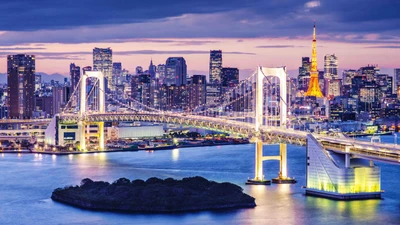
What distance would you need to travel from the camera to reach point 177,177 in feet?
80.6

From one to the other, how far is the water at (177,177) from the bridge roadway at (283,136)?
94 cm

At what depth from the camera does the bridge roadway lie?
63.9ft

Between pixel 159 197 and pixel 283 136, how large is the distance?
161 inches

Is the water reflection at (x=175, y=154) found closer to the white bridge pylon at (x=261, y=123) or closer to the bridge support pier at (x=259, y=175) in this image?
A: the white bridge pylon at (x=261, y=123)

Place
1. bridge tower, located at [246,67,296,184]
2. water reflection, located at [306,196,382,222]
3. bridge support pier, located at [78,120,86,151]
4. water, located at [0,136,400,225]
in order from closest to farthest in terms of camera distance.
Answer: water reflection, located at [306,196,382,222]
water, located at [0,136,400,225]
bridge tower, located at [246,67,296,184]
bridge support pier, located at [78,120,86,151]

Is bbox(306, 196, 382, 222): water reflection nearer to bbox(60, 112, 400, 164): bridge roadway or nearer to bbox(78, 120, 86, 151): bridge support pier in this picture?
bbox(60, 112, 400, 164): bridge roadway

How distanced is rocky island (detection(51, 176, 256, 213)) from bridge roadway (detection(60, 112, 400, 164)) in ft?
6.53

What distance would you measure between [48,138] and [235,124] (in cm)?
1242

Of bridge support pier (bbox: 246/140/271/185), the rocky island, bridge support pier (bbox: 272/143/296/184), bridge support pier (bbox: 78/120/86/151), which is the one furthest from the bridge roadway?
the rocky island

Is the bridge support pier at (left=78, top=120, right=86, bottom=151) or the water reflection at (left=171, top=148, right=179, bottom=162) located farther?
the bridge support pier at (left=78, top=120, right=86, bottom=151)

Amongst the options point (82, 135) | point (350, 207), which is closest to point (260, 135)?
point (350, 207)

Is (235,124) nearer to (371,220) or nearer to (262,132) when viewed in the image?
(262,132)

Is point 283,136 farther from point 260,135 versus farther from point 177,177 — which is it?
point 177,177

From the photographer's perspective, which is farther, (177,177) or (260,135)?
(177,177)
